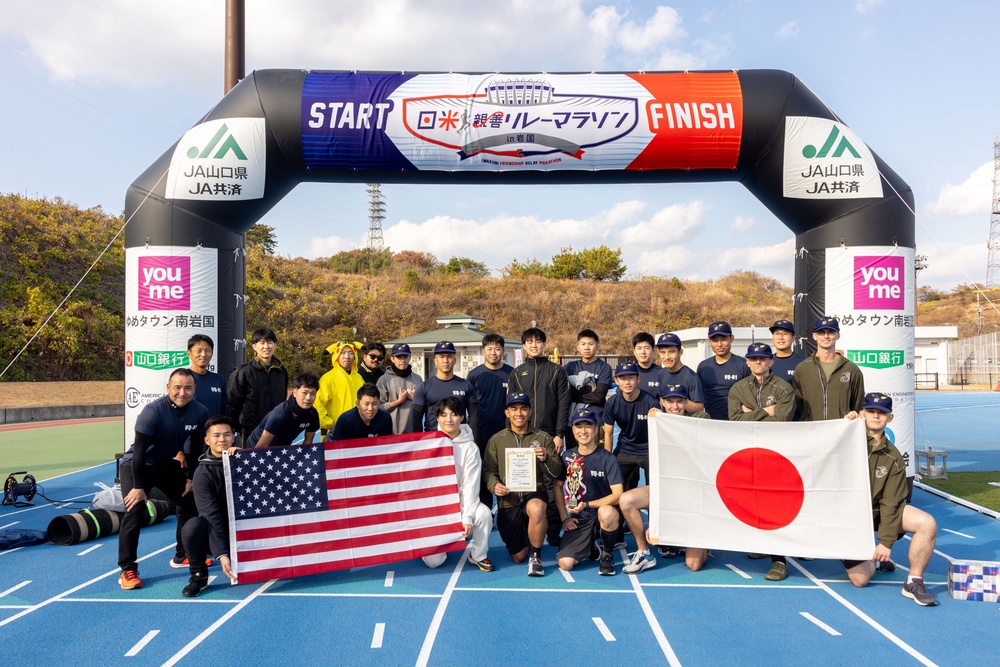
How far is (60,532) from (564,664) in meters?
5.27

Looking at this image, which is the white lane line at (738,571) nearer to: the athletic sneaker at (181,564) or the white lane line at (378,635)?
the white lane line at (378,635)

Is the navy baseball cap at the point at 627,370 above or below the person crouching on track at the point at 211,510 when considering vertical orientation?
above

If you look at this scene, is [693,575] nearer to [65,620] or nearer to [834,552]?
[834,552]

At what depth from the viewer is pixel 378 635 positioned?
14.1 feet

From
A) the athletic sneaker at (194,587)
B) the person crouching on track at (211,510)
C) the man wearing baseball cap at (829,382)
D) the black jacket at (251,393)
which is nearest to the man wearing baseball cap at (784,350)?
the man wearing baseball cap at (829,382)

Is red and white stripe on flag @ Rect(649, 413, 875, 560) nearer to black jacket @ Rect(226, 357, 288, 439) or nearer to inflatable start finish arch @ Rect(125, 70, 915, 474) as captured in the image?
inflatable start finish arch @ Rect(125, 70, 915, 474)

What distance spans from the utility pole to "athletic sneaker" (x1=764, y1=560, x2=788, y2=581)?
32.3 feet

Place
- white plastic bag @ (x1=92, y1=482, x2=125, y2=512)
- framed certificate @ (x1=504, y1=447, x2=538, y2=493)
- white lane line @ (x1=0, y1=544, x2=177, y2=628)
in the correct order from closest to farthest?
white lane line @ (x1=0, y1=544, x2=177, y2=628) → framed certificate @ (x1=504, y1=447, x2=538, y2=493) → white plastic bag @ (x1=92, y1=482, x2=125, y2=512)

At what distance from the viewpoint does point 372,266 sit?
5959 centimetres

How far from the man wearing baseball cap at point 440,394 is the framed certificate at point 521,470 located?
0.84 m

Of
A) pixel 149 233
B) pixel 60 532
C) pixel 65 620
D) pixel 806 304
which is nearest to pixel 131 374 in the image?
pixel 149 233

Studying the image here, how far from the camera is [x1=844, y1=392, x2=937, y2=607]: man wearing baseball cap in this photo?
5012 millimetres

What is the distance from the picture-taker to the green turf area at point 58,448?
11062 mm

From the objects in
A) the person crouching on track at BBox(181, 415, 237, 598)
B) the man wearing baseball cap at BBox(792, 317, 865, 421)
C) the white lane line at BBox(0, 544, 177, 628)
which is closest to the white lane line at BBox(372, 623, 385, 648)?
the person crouching on track at BBox(181, 415, 237, 598)
